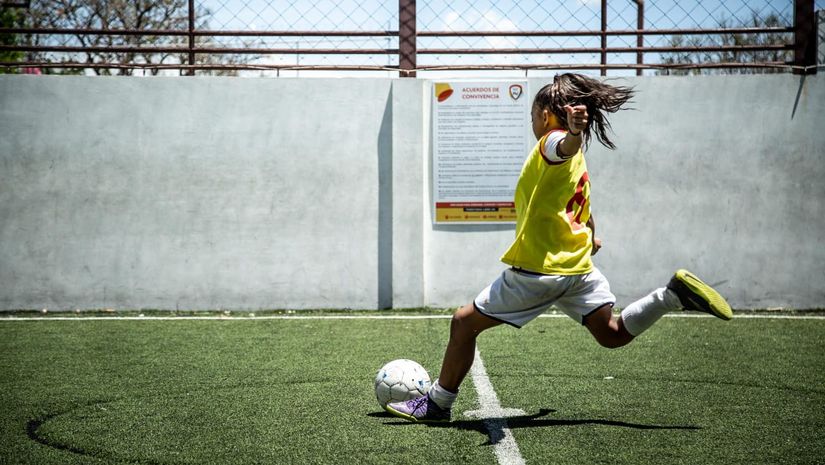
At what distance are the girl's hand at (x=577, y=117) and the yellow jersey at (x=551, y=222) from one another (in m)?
0.36

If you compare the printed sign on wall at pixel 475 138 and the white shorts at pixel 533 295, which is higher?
the printed sign on wall at pixel 475 138

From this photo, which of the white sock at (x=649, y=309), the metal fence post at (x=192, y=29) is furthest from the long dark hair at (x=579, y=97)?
the metal fence post at (x=192, y=29)

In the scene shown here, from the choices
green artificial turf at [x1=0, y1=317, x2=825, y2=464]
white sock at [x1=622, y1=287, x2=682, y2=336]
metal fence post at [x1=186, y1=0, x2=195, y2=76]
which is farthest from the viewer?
metal fence post at [x1=186, y1=0, x2=195, y2=76]

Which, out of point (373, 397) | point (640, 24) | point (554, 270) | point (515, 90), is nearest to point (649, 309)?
point (554, 270)

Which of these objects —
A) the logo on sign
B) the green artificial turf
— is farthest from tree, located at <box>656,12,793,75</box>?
the green artificial turf

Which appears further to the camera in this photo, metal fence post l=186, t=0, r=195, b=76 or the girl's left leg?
metal fence post l=186, t=0, r=195, b=76

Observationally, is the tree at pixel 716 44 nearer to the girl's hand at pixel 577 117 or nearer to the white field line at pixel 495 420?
the white field line at pixel 495 420

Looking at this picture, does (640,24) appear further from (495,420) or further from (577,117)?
(495,420)

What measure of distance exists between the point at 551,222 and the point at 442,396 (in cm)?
112

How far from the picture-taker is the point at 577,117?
12.7 ft

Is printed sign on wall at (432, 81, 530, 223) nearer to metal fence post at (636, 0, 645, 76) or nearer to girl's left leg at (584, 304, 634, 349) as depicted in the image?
metal fence post at (636, 0, 645, 76)

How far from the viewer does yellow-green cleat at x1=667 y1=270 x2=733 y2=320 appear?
416 centimetres

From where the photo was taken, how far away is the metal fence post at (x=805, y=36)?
9.56 m

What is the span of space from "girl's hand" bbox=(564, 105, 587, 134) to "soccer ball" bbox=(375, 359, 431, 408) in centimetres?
176
